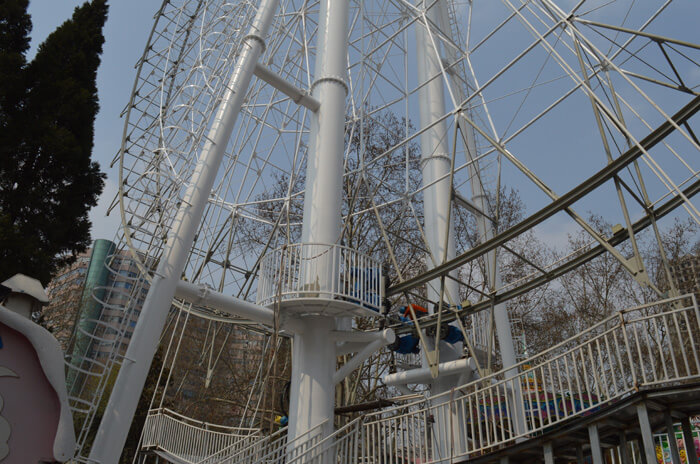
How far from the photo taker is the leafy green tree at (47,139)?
13234mm

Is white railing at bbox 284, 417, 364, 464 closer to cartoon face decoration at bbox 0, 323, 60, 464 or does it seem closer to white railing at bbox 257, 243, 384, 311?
white railing at bbox 257, 243, 384, 311

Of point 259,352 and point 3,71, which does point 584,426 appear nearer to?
point 3,71

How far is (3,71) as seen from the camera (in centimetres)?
1377

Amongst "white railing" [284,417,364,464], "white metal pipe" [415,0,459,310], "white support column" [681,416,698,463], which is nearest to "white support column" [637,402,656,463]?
"white support column" [681,416,698,463]

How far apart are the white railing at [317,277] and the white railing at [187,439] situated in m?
5.07

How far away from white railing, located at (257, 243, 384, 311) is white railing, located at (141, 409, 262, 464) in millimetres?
5073

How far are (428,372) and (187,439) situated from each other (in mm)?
7445

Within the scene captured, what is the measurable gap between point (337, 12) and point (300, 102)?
9.72ft

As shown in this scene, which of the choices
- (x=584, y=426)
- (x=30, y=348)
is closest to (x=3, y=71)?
(x=30, y=348)

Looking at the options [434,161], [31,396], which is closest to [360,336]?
[434,161]

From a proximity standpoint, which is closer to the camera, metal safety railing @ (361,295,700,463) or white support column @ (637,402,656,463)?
white support column @ (637,402,656,463)

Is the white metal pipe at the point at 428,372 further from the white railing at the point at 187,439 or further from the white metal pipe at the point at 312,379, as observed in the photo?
the white railing at the point at 187,439

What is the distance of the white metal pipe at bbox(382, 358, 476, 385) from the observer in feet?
40.9

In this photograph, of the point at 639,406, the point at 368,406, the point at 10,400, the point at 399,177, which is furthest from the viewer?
the point at 399,177
